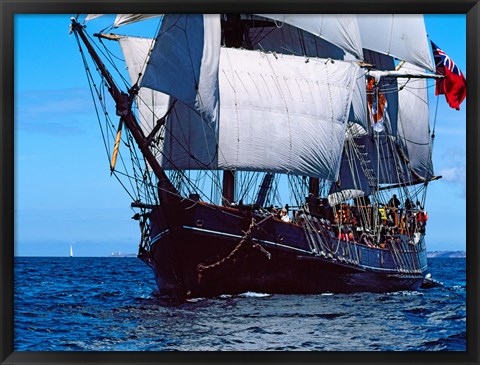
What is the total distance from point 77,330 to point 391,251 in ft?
53.6

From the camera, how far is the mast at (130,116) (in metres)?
25.6

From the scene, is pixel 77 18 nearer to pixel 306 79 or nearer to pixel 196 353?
pixel 196 353

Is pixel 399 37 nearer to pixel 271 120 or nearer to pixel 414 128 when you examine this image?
pixel 271 120

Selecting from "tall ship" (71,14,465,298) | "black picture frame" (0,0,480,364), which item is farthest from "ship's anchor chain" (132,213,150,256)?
"black picture frame" (0,0,480,364)

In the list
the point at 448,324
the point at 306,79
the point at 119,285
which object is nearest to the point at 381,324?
the point at 448,324

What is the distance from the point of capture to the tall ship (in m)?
26.4

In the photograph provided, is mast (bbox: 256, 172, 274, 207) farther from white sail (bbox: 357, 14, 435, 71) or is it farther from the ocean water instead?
white sail (bbox: 357, 14, 435, 71)

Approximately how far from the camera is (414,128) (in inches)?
1671

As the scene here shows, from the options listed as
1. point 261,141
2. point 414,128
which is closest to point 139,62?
point 261,141

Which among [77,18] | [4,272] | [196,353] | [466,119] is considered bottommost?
[196,353]

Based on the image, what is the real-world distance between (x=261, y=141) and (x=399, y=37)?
424 centimetres

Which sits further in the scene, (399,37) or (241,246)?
(399,37)

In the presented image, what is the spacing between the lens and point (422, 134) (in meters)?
42.5
